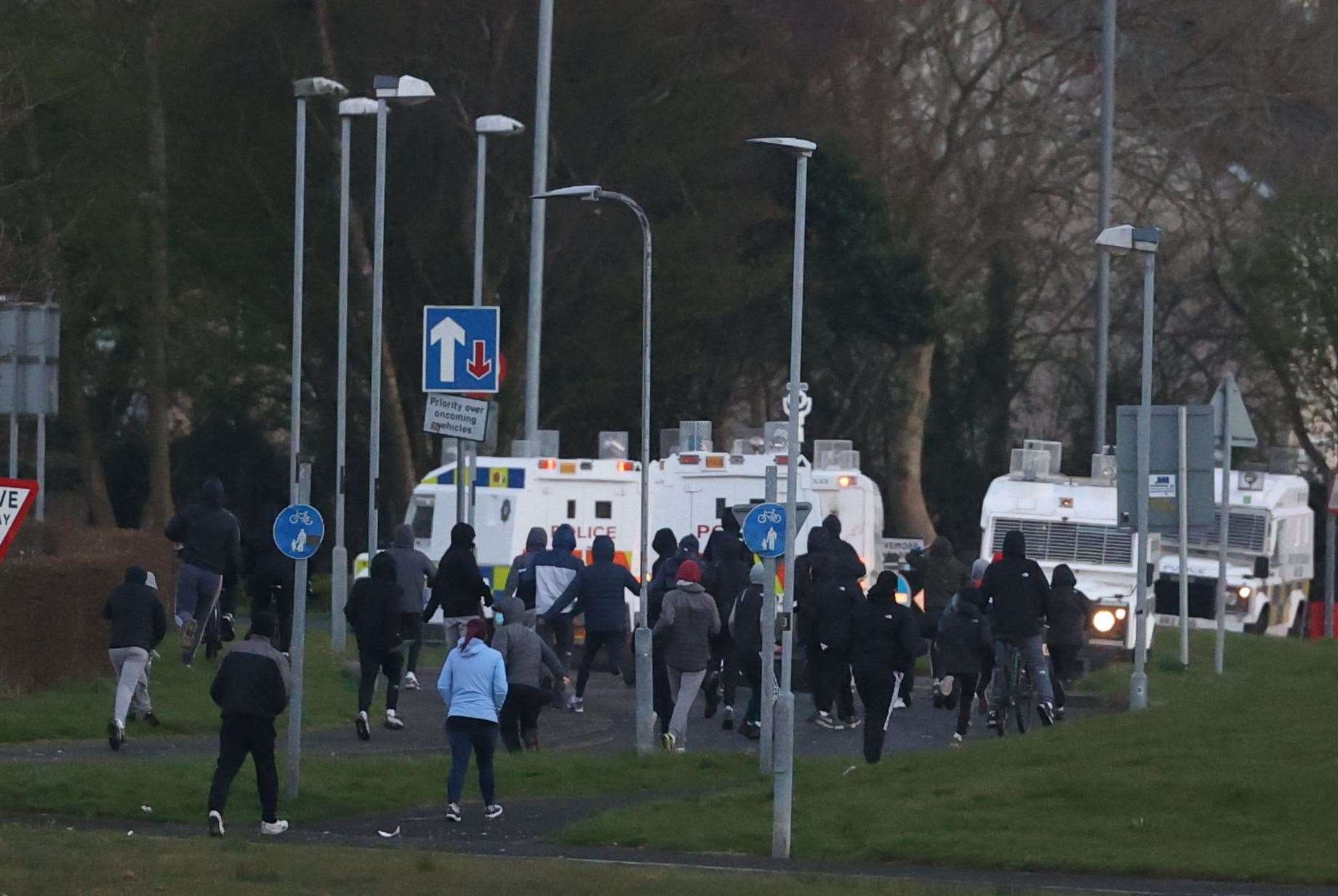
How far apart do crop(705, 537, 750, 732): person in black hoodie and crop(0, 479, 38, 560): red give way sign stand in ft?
30.6

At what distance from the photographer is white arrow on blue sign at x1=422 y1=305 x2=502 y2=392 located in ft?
72.8

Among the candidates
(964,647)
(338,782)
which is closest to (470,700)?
(338,782)

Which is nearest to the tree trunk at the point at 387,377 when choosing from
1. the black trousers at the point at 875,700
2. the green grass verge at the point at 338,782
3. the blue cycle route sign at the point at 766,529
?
the green grass verge at the point at 338,782

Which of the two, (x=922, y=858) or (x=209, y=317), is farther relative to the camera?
(x=209, y=317)

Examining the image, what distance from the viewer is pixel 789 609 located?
1691cm

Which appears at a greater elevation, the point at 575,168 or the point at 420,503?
the point at 575,168

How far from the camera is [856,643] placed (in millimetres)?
19219

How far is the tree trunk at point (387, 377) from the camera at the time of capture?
40594mm

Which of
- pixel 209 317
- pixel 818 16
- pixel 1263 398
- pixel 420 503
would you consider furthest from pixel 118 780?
pixel 1263 398

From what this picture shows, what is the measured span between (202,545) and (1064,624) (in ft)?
25.8

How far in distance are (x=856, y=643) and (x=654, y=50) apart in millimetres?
24108

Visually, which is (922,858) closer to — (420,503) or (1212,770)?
(1212,770)

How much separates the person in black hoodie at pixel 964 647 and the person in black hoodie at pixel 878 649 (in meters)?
2.81

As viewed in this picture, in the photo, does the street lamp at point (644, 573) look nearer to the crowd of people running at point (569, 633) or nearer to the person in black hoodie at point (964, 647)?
the crowd of people running at point (569, 633)
